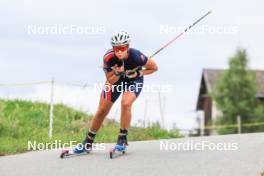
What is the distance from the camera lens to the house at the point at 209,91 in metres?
53.6

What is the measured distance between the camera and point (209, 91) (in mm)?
53344

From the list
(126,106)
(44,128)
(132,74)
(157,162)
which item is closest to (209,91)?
(44,128)

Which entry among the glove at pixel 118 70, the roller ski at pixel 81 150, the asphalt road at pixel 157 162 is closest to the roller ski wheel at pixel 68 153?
the roller ski at pixel 81 150

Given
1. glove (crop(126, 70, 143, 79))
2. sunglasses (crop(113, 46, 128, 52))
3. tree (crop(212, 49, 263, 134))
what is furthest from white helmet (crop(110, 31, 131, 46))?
tree (crop(212, 49, 263, 134))

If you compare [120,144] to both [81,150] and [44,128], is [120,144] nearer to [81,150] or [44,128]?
[81,150]

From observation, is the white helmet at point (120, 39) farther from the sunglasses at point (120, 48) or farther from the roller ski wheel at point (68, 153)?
the roller ski wheel at point (68, 153)

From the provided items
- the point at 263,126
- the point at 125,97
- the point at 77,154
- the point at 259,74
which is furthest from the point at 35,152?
the point at 259,74

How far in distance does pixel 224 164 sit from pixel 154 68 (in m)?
2.13

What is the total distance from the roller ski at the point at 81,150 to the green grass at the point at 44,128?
7.39 feet

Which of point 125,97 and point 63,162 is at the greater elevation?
point 125,97

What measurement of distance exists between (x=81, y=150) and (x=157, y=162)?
5.56ft

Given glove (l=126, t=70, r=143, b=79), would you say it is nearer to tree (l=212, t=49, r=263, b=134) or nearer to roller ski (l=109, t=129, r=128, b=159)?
roller ski (l=109, t=129, r=128, b=159)

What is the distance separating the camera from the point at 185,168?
1121cm

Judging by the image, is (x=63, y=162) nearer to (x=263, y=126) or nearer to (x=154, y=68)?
(x=154, y=68)
